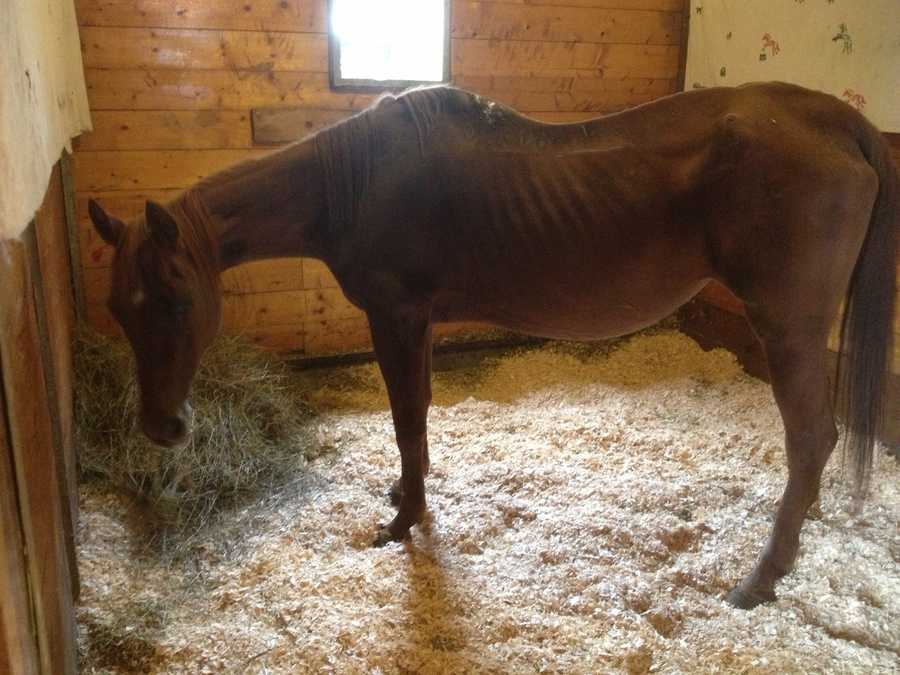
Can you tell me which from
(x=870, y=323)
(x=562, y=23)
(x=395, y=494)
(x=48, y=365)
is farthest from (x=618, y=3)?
(x=48, y=365)

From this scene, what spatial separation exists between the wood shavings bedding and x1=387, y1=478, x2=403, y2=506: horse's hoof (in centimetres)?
6

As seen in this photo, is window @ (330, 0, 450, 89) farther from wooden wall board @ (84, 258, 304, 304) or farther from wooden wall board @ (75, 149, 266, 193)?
wooden wall board @ (84, 258, 304, 304)

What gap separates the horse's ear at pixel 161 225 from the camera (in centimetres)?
150

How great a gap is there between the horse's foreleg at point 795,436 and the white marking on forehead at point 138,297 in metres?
1.56

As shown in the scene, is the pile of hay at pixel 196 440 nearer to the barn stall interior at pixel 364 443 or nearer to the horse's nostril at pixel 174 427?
the barn stall interior at pixel 364 443

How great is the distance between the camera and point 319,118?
3.20m

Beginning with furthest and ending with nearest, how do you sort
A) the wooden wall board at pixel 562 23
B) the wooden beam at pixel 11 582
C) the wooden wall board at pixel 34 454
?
the wooden wall board at pixel 562 23 → the wooden wall board at pixel 34 454 → the wooden beam at pixel 11 582

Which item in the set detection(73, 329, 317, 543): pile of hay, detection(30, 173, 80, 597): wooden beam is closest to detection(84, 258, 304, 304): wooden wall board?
detection(73, 329, 317, 543): pile of hay

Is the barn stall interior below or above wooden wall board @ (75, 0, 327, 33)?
below

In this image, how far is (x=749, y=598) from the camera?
182cm

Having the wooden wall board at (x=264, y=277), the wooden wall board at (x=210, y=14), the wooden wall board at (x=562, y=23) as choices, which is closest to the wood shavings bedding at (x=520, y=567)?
the wooden wall board at (x=264, y=277)

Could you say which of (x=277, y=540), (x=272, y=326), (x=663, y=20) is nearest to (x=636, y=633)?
(x=277, y=540)

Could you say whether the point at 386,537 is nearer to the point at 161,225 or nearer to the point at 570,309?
the point at 570,309

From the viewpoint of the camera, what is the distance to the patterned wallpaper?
2732mm
